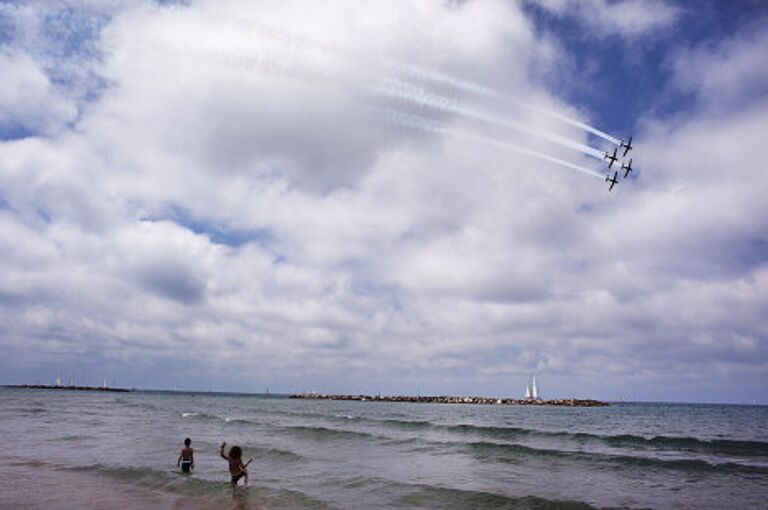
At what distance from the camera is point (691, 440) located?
1822 inches

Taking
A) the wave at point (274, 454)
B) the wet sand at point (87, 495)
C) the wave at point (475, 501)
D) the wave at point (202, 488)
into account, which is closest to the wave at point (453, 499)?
the wave at point (475, 501)

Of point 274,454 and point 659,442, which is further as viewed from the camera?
point 659,442

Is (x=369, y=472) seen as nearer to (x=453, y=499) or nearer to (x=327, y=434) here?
(x=453, y=499)

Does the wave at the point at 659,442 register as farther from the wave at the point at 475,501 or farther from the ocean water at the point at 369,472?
the wave at the point at 475,501

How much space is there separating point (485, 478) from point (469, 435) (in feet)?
79.6

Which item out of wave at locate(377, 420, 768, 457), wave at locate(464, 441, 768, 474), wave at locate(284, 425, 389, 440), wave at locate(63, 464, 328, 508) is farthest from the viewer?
wave at locate(284, 425, 389, 440)

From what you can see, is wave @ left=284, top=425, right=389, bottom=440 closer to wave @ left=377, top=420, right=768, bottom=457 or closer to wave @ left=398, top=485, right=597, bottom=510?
wave @ left=377, top=420, right=768, bottom=457

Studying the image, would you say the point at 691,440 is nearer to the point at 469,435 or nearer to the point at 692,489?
the point at 469,435

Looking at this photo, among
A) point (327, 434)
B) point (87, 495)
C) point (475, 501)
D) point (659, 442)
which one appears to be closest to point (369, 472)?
point (475, 501)

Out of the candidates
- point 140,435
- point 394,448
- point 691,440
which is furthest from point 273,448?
point 691,440

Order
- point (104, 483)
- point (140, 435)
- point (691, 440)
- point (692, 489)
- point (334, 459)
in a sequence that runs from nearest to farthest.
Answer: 1. point (104, 483)
2. point (692, 489)
3. point (334, 459)
4. point (140, 435)
5. point (691, 440)

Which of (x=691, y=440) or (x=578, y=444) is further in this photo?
(x=691, y=440)

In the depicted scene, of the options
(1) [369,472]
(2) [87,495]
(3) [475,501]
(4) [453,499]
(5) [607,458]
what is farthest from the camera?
(5) [607,458]

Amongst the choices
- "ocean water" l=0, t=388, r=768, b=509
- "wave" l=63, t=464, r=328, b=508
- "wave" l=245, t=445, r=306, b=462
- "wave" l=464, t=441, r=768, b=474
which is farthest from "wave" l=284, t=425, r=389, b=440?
"wave" l=63, t=464, r=328, b=508
